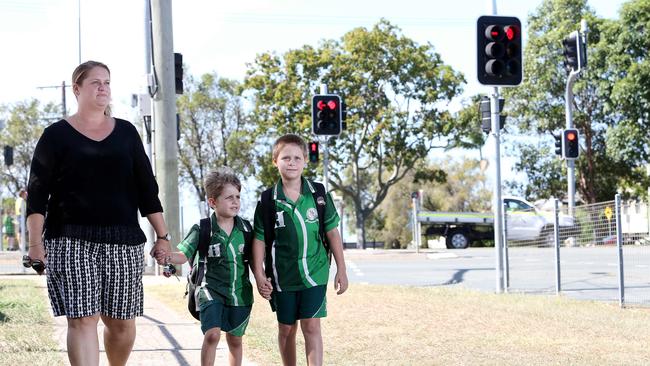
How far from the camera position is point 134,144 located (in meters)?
5.48

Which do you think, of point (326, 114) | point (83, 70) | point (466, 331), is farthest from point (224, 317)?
point (326, 114)

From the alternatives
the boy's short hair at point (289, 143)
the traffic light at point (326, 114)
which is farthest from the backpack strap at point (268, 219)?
the traffic light at point (326, 114)

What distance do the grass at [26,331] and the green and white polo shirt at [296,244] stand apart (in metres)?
2.02

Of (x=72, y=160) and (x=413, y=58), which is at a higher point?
(x=413, y=58)

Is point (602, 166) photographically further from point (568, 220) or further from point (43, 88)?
point (568, 220)

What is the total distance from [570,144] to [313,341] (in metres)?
24.5

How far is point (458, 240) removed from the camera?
113 ft

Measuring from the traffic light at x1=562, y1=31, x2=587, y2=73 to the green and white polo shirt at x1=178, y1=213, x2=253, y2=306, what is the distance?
1867 centimetres

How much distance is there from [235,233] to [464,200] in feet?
205

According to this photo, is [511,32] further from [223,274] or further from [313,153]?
[313,153]

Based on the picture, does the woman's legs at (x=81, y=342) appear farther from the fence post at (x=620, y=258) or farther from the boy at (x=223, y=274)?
the fence post at (x=620, y=258)

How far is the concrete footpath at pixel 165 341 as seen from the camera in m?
7.32

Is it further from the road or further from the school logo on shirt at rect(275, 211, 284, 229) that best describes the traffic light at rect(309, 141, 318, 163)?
the school logo on shirt at rect(275, 211, 284, 229)

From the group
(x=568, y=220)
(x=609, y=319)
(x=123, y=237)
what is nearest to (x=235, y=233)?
(x=123, y=237)
